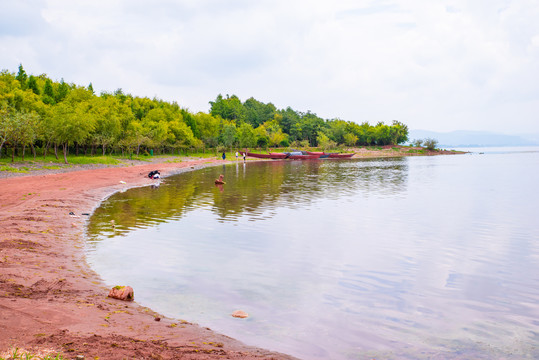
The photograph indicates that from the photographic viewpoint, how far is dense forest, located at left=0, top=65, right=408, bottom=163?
63531mm

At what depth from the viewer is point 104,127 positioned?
280 ft

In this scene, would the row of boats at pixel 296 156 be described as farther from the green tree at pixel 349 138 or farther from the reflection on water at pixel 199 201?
the reflection on water at pixel 199 201

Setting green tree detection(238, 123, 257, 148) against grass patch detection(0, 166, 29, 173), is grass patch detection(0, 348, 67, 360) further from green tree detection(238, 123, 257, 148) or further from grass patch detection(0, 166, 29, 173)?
green tree detection(238, 123, 257, 148)

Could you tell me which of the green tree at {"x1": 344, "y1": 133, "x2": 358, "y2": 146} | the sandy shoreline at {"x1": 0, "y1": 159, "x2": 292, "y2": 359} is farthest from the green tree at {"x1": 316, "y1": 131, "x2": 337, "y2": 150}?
the sandy shoreline at {"x1": 0, "y1": 159, "x2": 292, "y2": 359}

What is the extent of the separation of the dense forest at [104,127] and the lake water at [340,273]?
42.1 metres

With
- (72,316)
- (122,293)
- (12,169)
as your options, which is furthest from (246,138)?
(72,316)

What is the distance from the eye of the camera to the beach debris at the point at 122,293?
11.2 meters

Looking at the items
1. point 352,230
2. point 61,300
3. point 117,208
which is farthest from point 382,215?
point 61,300

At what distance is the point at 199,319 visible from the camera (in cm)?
1040

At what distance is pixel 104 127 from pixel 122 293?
270ft

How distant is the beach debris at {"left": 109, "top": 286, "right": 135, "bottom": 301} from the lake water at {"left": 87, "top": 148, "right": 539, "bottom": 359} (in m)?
0.42

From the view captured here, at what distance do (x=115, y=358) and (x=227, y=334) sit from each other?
10.5 feet

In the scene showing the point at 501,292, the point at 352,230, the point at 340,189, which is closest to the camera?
the point at 501,292

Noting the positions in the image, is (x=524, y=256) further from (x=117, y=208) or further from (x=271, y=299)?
(x=117, y=208)
